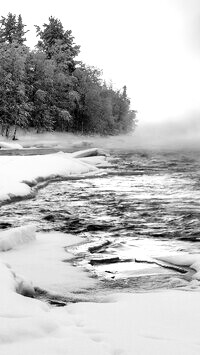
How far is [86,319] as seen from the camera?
12.4 feet

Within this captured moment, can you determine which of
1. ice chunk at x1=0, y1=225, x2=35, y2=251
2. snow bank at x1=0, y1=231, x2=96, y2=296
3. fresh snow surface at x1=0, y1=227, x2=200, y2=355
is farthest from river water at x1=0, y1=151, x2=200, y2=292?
fresh snow surface at x1=0, y1=227, x2=200, y2=355

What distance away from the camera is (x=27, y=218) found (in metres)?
9.41

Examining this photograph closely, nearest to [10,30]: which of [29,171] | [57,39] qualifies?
[57,39]

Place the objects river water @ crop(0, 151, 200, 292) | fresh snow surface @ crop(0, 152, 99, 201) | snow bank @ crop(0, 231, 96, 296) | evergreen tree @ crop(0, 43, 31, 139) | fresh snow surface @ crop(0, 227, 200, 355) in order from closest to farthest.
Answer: fresh snow surface @ crop(0, 227, 200, 355) < snow bank @ crop(0, 231, 96, 296) < river water @ crop(0, 151, 200, 292) < fresh snow surface @ crop(0, 152, 99, 201) < evergreen tree @ crop(0, 43, 31, 139)

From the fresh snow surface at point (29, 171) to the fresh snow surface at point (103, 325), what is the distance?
7355 mm

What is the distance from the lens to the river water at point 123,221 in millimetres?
5801

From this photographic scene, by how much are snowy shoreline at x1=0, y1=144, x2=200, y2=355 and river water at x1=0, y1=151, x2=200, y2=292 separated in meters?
0.51

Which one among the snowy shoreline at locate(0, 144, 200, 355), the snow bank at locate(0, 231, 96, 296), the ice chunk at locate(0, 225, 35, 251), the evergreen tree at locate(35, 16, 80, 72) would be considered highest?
the evergreen tree at locate(35, 16, 80, 72)

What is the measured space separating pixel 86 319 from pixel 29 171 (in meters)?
12.5

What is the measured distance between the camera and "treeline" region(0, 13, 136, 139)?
49906 millimetres

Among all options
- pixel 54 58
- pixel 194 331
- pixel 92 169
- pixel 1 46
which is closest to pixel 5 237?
pixel 194 331

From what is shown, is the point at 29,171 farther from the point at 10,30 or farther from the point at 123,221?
the point at 10,30

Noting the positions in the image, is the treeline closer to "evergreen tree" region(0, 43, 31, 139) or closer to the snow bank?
"evergreen tree" region(0, 43, 31, 139)

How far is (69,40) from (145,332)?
66.4m
